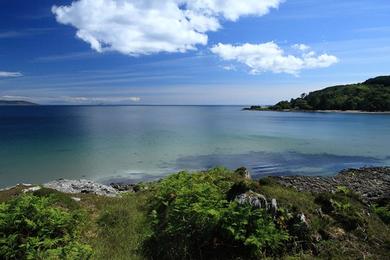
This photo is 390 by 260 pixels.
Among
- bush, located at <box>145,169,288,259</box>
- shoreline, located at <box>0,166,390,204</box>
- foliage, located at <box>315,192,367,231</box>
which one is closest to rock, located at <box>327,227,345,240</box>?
foliage, located at <box>315,192,367,231</box>

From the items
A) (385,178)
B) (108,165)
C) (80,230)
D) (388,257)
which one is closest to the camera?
(388,257)

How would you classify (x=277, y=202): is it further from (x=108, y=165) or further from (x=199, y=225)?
(x=108, y=165)

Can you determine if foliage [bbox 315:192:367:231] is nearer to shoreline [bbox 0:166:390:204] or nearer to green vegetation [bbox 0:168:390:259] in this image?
green vegetation [bbox 0:168:390:259]

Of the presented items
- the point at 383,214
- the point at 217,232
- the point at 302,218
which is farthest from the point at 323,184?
the point at 217,232

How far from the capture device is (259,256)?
370 inches

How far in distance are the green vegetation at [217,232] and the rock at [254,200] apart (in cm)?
6

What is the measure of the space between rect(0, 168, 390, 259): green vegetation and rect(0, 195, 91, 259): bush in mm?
24

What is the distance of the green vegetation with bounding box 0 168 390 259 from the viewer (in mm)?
9664

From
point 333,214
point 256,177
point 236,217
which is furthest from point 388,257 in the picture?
point 256,177

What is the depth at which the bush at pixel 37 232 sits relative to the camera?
31.0ft

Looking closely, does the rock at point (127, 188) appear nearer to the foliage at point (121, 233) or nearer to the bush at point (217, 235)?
the foliage at point (121, 233)

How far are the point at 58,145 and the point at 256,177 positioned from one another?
37911 millimetres

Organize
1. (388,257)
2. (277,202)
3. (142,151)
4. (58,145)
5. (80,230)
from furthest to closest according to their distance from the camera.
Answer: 1. (58,145)
2. (142,151)
3. (80,230)
4. (277,202)
5. (388,257)

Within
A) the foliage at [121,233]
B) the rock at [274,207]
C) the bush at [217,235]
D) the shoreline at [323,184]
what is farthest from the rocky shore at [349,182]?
the bush at [217,235]
